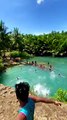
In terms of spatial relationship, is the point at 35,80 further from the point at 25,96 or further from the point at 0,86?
the point at 25,96

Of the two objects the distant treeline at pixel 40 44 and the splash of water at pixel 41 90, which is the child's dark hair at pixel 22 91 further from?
the distant treeline at pixel 40 44

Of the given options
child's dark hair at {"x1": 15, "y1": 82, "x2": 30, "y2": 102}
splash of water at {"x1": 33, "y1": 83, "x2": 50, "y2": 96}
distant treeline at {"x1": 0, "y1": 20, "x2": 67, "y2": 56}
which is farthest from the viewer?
distant treeline at {"x1": 0, "y1": 20, "x2": 67, "y2": 56}

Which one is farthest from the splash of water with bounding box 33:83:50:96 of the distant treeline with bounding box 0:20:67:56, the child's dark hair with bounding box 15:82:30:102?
the distant treeline with bounding box 0:20:67:56

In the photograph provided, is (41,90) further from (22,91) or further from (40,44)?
(40,44)

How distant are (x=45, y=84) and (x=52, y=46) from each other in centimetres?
6688

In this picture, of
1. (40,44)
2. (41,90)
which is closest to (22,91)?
(41,90)

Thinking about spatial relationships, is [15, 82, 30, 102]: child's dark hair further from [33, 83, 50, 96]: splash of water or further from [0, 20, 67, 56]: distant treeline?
[0, 20, 67, 56]: distant treeline

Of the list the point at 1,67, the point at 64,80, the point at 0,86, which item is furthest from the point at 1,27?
the point at 0,86

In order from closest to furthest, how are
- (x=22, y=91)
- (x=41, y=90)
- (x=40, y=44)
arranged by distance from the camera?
1. (x=22, y=91)
2. (x=41, y=90)
3. (x=40, y=44)

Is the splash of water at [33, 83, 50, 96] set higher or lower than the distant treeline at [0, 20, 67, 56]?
lower

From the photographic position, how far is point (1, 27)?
76250 millimetres

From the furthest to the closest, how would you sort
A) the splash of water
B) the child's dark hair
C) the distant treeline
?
the distant treeline
the splash of water
the child's dark hair

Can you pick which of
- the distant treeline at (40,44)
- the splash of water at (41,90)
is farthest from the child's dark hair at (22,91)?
the distant treeline at (40,44)

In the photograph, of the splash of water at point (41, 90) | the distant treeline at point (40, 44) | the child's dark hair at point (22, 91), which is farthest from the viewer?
the distant treeline at point (40, 44)
